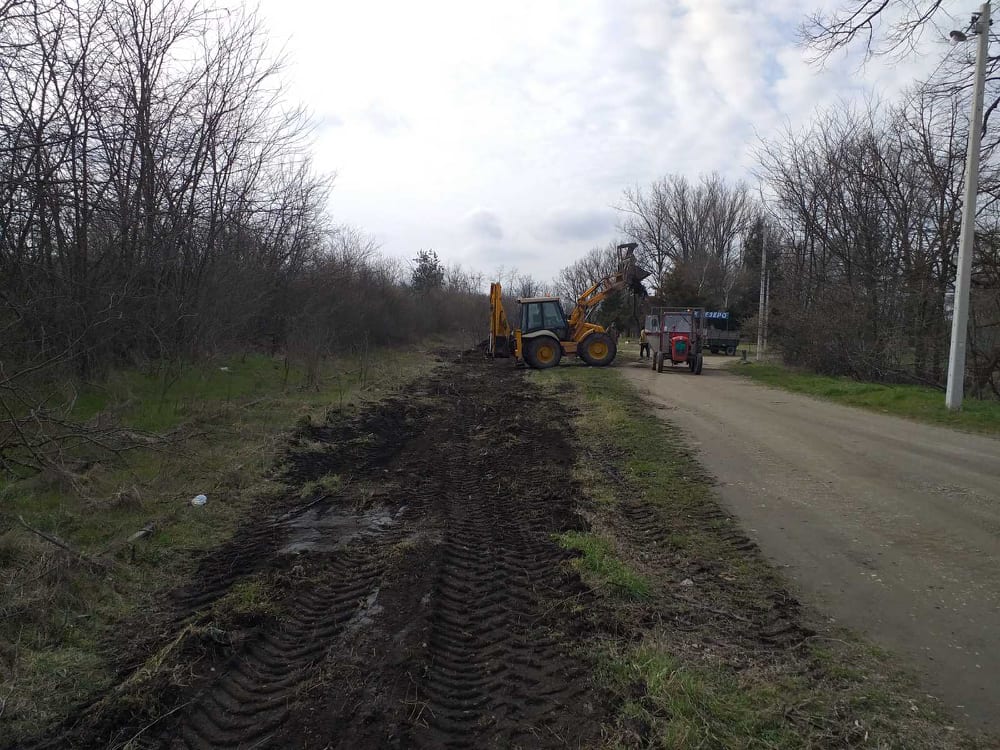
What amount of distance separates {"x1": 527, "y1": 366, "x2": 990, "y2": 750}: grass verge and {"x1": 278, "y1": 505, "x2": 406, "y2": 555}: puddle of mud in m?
1.94

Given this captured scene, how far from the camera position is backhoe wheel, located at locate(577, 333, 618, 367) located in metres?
24.5

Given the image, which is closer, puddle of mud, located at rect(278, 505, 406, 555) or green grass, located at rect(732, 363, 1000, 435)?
puddle of mud, located at rect(278, 505, 406, 555)

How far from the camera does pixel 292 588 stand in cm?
475

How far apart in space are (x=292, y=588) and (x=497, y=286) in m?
21.1

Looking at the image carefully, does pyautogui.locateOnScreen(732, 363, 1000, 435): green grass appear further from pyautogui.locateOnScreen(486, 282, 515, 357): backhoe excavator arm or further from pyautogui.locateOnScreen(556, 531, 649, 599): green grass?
pyautogui.locateOnScreen(486, 282, 515, 357): backhoe excavator arm

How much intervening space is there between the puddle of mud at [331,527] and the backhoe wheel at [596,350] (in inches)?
720

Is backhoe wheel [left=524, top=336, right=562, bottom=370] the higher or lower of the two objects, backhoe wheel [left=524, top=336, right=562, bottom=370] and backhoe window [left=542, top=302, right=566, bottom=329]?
the lower

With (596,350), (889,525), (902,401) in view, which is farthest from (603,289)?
(889,525)

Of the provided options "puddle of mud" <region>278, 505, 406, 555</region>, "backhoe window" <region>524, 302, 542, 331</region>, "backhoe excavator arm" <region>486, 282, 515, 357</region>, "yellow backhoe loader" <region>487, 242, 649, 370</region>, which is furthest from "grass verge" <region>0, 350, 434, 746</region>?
"backhoe excavator arm" <region>486, 282, 515, 357</region>

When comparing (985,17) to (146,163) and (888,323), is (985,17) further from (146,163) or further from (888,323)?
(146,163)

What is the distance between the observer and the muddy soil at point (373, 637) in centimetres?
311

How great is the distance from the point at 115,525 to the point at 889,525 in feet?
23.7

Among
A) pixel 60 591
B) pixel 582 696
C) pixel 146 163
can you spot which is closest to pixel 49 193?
pixel 146 163

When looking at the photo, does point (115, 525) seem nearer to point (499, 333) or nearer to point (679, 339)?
point (679, 339)
